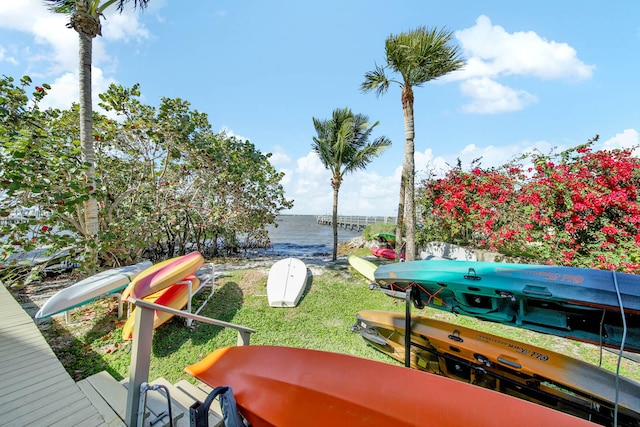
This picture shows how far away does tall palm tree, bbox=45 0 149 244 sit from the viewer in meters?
4.79

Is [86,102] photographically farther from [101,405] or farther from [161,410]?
[161,410]

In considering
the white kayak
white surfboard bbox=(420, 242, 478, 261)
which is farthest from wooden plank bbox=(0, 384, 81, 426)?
white surfboard bbox=(420, 242, 478, 261)

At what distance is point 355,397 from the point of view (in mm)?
1780

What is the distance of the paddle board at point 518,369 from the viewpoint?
227 centimetres

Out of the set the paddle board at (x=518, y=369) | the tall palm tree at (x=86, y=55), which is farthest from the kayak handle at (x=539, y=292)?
the tall palm tree at (x=86, y=55)

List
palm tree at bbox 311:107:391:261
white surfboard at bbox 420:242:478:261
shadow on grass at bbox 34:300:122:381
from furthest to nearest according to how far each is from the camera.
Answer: palm tree at bbox 311:107:391:261
white surfboard at bbox 420:242:478:261
shadow on grass at bbox 34:300:122:381

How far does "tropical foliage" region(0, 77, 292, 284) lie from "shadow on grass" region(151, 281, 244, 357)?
208 cm

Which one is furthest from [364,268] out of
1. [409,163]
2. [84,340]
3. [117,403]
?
[84,340]

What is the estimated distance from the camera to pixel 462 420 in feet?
5.32

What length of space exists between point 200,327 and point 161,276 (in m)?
1.18

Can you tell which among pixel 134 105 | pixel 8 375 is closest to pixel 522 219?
pixel 8 375

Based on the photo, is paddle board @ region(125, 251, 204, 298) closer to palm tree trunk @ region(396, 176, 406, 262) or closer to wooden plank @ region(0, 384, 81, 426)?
wooden plank @ region(0, 384, 81, 426)

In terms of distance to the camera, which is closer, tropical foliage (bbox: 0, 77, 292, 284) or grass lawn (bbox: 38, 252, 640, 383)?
grass lawn (bbox: 38, 252, 640, 383)

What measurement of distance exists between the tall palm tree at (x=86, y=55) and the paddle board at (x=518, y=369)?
6.12 metres
